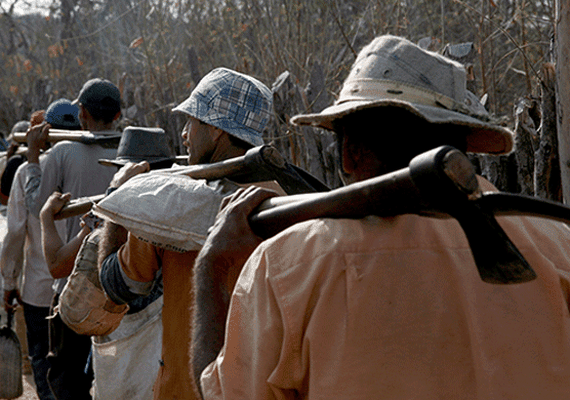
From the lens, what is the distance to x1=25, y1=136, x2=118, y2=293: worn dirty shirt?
415cm

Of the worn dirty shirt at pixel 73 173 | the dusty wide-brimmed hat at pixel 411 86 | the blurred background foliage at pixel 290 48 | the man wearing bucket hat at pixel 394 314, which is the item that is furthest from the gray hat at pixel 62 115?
the man wearing bucket hat at pixel 394 314

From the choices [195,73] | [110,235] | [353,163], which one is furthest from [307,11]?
[353,163]

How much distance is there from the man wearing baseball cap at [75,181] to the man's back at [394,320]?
296cm

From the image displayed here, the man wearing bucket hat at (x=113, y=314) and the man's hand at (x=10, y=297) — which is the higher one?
the man wearing bucket hat at (x=113, y=314)

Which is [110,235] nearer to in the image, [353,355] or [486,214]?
[353,355]

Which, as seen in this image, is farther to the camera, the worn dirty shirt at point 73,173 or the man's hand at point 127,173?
the worn dirty shirt at point 73,173

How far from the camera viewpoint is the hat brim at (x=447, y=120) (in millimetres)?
1382

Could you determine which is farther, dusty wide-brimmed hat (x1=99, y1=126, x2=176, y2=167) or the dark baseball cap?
the dark baseball cap

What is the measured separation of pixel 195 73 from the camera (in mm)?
6945

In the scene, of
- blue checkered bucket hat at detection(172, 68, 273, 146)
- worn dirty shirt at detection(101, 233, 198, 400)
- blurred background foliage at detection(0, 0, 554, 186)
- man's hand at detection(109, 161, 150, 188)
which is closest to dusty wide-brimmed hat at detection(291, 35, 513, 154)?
worn dirty shirt at detection(101, 233, 198, 400)

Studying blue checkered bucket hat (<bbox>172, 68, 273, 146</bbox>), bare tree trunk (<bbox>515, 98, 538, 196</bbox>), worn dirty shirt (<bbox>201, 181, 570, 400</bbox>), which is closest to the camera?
worn dirty shirt (<bbox>201, 181, 570, 400</bbox>)

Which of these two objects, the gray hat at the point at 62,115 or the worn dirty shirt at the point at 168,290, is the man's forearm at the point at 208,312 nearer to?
the worn dirty shirt at the point at 168,290

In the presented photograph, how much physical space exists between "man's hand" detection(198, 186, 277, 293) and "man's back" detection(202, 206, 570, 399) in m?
0.23

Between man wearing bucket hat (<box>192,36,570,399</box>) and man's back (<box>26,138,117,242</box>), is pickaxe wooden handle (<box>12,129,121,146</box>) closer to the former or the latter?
man's back (<box>26,138,117,242</box>)
